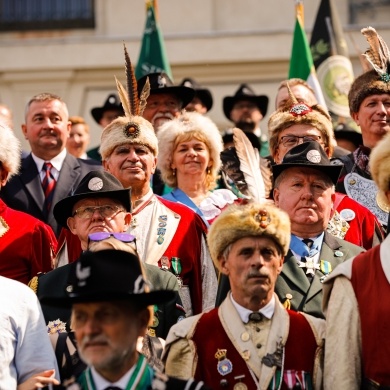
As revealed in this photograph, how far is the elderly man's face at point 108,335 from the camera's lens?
21.7ft

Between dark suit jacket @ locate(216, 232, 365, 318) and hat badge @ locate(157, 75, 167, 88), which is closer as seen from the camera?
dark suit jacket @ locate(216, 232, 365, 318)

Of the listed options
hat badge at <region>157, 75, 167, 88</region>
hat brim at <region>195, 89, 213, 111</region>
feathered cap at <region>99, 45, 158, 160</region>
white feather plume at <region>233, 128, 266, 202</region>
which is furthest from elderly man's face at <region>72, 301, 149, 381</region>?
hat brim at <region>195, 89, 213, 111</region>

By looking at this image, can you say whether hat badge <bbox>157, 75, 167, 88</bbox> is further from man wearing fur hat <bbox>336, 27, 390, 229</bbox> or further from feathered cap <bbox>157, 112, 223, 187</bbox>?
man wearing fur hat <bbox>336, 27, 390, 229</bbox>

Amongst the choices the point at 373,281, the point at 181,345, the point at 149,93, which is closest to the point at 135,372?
the point at 181,345

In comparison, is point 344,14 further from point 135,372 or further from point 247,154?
point 135,372

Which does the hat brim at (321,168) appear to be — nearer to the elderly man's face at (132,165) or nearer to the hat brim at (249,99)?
the elderly man's face at (132,165)

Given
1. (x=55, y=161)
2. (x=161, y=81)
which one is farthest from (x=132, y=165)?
(x=161, y=81)

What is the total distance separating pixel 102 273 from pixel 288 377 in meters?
1.23

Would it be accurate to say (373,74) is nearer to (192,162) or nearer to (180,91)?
(192,162)

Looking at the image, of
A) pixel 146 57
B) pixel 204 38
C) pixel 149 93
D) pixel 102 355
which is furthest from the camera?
pixel 204 38

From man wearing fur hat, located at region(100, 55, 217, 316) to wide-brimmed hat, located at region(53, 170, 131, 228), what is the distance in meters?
0.49

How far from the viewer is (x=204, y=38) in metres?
20.2

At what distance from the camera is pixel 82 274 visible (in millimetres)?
6770

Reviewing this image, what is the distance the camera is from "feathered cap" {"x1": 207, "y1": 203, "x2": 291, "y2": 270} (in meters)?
7.62
